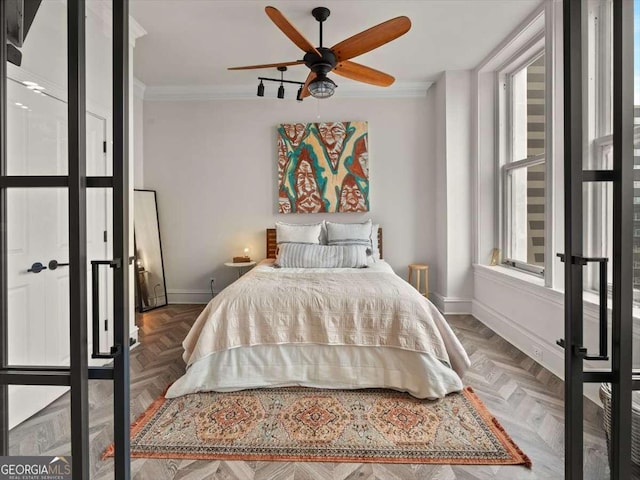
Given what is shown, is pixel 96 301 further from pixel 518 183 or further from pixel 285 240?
pixel 518 183

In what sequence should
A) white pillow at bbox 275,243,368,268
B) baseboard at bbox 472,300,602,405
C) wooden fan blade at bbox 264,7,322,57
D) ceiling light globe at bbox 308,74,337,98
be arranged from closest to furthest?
1. wooden fan blade at bbox 264,7,322,57
2. baseboard at bbox 472,300,602,405
3. ceiling light globe at bbox 308,74,337,98
4. white pillow at bbox 275,243,368,268

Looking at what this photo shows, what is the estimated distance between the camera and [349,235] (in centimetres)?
410

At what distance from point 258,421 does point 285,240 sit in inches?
92.7

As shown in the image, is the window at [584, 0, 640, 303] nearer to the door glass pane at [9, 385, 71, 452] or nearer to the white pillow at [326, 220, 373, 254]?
the door glass pane at [9, 385, 71, 452]

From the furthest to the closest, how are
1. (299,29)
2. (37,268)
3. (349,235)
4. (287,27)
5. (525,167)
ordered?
(349,235)
(525,167)
(299,29)
(287,27)
(37,268)

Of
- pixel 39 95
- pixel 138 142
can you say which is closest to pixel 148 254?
pixel 138 142

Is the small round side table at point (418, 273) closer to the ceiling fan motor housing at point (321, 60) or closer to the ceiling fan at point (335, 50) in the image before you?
the ceiling fan at point (335, 50)

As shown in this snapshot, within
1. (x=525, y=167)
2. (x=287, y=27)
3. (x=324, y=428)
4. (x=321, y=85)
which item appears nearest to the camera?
(x=324, y=428)

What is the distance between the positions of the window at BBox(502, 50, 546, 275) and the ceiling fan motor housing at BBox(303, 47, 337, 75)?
209cm

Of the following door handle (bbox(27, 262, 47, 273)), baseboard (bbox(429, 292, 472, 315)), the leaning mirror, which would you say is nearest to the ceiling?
the leaning mirror

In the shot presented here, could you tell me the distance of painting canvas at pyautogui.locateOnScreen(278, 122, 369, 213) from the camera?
4.55 m

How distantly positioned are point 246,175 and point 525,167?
3345 millimetres

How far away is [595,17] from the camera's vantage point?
3.85ft

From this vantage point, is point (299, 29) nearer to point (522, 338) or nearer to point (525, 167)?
point (525, 167)
